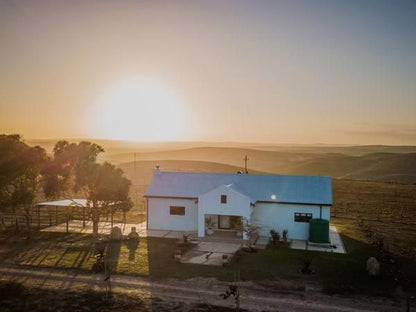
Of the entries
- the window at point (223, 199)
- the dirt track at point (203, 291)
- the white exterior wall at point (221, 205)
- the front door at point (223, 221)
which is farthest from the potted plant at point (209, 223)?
the dirt track at point (203, 291)

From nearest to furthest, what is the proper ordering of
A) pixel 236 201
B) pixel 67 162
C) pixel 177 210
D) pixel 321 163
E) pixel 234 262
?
pixel 234 262, pixel 236 201, pixel 67 162, pixel 177 210, pixel 321 163

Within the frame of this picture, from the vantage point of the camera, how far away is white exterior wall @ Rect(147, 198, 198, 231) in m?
34.5

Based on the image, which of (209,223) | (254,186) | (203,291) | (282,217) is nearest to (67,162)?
(209,223)

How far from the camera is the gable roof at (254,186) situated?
108ft

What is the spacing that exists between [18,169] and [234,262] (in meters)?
18.0

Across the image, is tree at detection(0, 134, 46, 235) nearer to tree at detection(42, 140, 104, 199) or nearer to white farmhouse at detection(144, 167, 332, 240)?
tree at detection(42, 140, 104, 199)

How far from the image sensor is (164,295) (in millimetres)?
19781

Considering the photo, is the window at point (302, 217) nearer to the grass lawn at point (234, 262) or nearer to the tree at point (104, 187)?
the grass lawn at point (234, 262)

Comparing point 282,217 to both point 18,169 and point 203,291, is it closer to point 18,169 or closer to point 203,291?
point 203,291

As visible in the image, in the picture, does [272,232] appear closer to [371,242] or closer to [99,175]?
[371,242]

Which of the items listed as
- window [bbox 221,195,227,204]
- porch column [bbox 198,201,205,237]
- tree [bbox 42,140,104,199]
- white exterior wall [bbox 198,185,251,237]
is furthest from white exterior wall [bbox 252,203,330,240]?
tree [bbox 42,140,104,199]

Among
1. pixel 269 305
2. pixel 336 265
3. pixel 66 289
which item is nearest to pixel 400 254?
pixel 336 265

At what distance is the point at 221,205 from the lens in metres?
32.0

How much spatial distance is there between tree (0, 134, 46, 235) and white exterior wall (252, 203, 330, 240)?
57.3 feet
